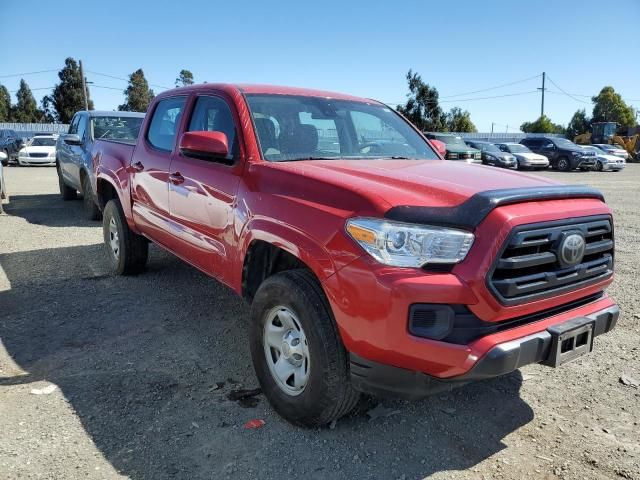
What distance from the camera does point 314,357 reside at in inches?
102

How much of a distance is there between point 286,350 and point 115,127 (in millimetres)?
7962

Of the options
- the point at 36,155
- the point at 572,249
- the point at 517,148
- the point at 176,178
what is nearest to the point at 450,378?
the point at 572,249

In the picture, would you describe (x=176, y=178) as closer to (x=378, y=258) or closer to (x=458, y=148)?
(x=378, y=258)

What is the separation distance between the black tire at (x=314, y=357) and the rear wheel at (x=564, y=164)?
26835 millimetres

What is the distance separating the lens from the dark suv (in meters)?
25.6

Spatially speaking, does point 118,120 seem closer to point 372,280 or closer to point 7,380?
point 7,380

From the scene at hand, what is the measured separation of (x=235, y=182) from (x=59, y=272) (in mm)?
3653

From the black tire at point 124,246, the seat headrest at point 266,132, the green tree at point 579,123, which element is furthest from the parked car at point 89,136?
the green tree at point 579,123

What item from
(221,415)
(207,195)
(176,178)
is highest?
(176,178)

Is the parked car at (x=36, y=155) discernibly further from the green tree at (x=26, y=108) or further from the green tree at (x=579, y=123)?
the green tree at (x=579, y=123)

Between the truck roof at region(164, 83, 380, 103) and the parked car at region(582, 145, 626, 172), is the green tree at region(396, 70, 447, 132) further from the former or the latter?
the truck roof at region(164, 83, 380, 103)

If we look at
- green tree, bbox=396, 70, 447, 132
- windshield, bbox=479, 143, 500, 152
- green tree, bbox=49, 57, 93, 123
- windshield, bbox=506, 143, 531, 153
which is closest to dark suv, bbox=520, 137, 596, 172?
windshield, bbox=506, 143, 531, 153

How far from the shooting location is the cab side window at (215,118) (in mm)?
3525

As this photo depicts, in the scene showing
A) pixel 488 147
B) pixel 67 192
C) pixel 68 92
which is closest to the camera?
pixel 67 192
